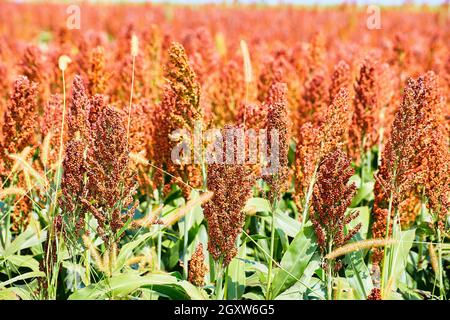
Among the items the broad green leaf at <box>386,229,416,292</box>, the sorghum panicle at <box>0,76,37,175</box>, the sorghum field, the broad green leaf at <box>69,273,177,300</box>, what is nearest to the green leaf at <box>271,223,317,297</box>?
the sorghum field

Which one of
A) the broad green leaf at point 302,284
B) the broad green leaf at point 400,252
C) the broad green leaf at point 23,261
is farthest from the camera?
the broad green leaf at point 23,261

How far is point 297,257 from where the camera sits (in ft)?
10.3

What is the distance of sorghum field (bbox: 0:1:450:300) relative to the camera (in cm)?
279

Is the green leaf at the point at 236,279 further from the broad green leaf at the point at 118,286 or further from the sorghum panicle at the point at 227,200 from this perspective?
the sorghum panicle at the point at 227,200

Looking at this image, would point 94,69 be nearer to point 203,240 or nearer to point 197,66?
point 197,66

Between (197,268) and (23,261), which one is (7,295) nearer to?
(23,261)

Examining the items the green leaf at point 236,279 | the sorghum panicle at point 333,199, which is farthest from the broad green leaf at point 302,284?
the sorghum panicle at point 333,199

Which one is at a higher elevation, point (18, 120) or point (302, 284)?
point (18, 120)

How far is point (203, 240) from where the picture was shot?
3814mm

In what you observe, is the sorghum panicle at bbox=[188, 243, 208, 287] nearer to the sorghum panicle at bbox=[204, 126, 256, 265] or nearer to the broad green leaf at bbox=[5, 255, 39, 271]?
the sorghum panicle at bbox=[204, 126, 256, 265]

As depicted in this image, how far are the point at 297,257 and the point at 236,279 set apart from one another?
306 mm

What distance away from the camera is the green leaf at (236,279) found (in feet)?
10.4

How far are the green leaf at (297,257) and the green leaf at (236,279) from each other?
171 millimetres

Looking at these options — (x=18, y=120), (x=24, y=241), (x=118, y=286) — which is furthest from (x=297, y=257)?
(x=18, y=120)
